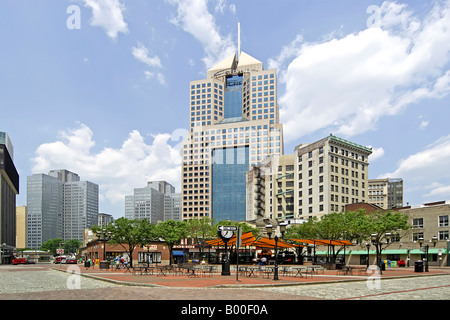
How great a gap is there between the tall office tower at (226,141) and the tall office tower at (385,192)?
49929mm

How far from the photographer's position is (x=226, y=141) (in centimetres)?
17325

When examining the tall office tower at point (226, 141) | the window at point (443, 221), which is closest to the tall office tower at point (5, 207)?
the tall office tower at point (226, 141)

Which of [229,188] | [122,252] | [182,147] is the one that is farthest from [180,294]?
[182,147]

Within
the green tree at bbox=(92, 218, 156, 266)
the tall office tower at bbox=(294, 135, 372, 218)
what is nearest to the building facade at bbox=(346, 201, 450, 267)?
the tall office tower at bbox=(294, 135, 372, 218)

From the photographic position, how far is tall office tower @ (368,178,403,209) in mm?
183125

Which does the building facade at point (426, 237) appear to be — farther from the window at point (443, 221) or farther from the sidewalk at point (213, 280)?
the sidewalk at point (213, 280)

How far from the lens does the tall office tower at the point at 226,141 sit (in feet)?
554

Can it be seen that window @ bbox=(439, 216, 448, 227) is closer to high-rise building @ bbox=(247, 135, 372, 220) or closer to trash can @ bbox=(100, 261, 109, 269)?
high-rise building @ bbox=(247, 135, 372, 220)

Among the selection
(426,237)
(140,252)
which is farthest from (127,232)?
(426,237)

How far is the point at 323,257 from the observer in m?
83.2

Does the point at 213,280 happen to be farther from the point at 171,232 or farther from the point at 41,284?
the point at 171,232

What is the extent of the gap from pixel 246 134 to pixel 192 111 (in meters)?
31.5

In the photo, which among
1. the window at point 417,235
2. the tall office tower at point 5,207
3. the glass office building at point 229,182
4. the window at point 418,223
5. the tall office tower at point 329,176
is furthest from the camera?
the glass office building at point 229,182

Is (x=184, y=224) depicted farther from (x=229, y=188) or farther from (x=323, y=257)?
(x=229, y=188)
